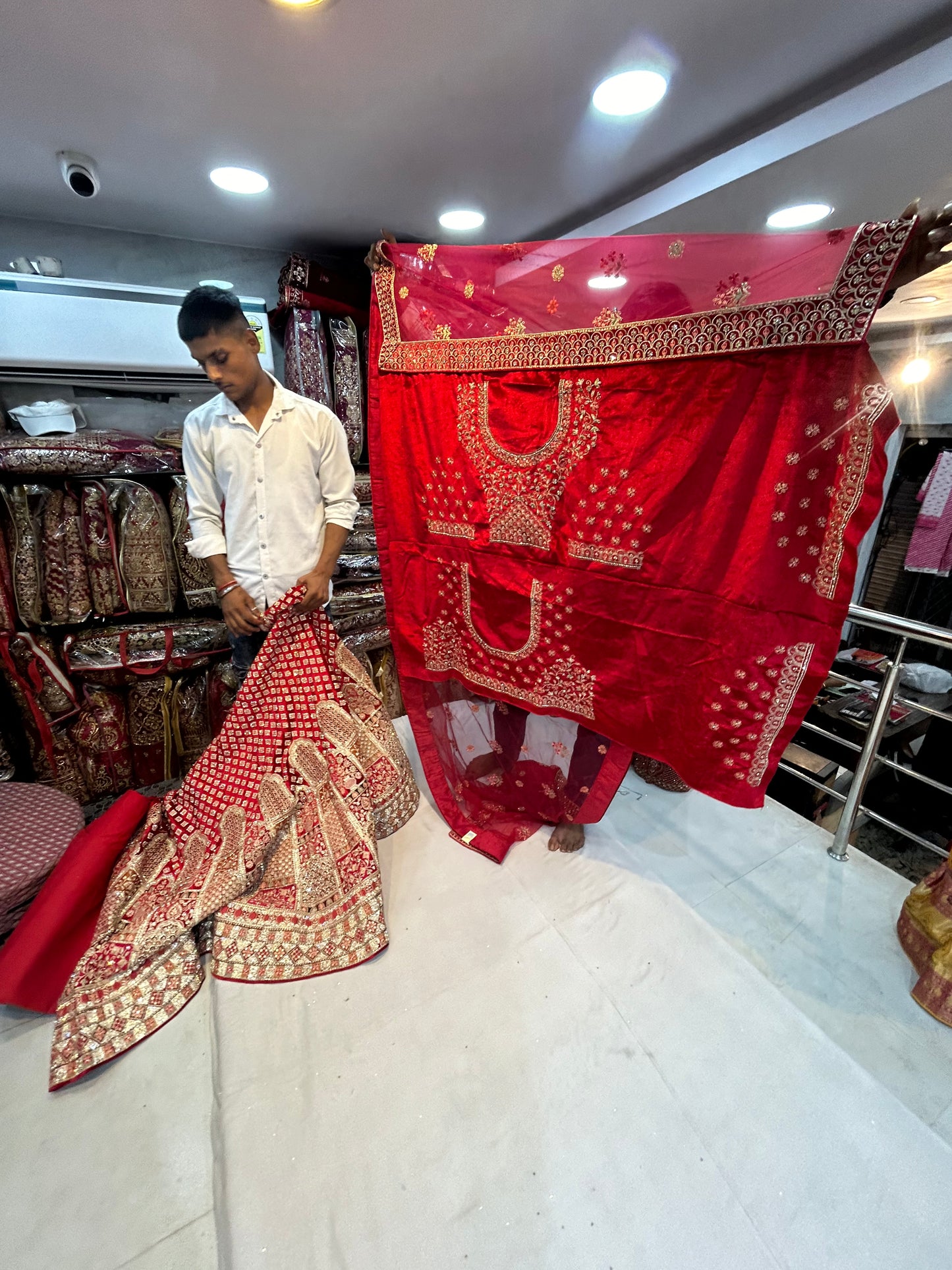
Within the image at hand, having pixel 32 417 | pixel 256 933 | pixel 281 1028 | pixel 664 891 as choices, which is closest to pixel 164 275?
pixel 32 417

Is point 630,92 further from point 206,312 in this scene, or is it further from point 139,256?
point 139,256

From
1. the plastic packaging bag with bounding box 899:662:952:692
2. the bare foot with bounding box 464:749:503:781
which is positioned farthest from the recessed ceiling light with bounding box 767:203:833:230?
the plastic packaging bag with bounding box 899:662:952:692

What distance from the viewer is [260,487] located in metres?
1.53

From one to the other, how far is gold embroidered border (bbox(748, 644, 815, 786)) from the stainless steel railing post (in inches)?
24.6

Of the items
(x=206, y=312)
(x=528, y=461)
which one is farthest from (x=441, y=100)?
(x=528, y=461)

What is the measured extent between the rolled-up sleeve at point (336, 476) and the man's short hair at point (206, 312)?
1.12ft

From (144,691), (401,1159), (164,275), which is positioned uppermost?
(164,275)

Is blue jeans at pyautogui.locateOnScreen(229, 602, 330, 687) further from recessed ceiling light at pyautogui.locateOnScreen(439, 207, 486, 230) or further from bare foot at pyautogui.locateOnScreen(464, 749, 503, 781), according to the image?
recessed ceiling light at pyautogui.locateOnScreen(439, 207, 486, 230)

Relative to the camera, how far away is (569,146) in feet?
4.84

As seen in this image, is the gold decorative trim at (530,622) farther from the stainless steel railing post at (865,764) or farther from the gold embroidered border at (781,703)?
the stainless steel railing post at (865,764)

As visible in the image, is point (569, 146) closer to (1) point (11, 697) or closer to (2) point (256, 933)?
(2) point (256, 933)

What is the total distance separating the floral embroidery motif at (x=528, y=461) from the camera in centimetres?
120

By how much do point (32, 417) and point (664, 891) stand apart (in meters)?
2.65

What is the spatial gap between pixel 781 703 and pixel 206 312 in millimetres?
1654
